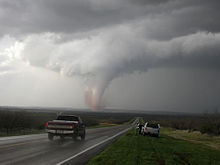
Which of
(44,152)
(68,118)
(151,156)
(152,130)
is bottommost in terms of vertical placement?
(152,130)

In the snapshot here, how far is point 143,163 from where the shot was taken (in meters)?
10.1

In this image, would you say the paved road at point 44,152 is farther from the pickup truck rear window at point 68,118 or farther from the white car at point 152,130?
the white car at point 152,130

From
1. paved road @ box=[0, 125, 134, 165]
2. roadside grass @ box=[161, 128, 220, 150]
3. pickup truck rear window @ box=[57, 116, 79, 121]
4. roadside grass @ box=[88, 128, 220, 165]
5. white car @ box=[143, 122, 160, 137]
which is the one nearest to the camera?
paved road @ box=[0, 125, 134, 165]

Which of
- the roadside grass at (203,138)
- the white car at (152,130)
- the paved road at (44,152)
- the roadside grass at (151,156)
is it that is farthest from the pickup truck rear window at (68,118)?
the roadside grass at (203,138)

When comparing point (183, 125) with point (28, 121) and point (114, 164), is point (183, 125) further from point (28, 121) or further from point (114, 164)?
point (114, 164)

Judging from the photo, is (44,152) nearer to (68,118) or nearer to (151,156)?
(151,156)

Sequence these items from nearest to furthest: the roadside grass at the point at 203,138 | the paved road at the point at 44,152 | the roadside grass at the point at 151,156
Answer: the paved road at the point at 44,152 → the roadside grass at the point at 151,156 → the roadside grass at the point at 203,138

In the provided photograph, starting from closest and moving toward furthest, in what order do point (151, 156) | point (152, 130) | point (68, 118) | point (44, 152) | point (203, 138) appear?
1. point (44, 152)
2. point (151, 156)
3. point (68, 118)
4. point (152, 130)
5. point (203, 138)

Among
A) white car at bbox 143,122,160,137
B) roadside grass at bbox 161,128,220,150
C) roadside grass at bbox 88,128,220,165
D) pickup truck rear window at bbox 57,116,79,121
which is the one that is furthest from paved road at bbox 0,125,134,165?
Result: roadside grass at bbox 161,128,220,150

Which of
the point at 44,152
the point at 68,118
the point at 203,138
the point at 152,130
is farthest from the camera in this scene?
the point at 203,138

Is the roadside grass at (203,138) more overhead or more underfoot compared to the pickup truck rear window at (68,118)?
more underfoot

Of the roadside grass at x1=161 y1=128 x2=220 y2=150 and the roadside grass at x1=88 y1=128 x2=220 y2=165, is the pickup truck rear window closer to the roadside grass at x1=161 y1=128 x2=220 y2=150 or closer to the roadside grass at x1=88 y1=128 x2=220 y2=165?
the roadside grass at x1=88 y1=128 x2=220 y2=165

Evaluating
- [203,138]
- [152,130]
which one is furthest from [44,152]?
[203,138]

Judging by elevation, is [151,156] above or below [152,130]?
above
